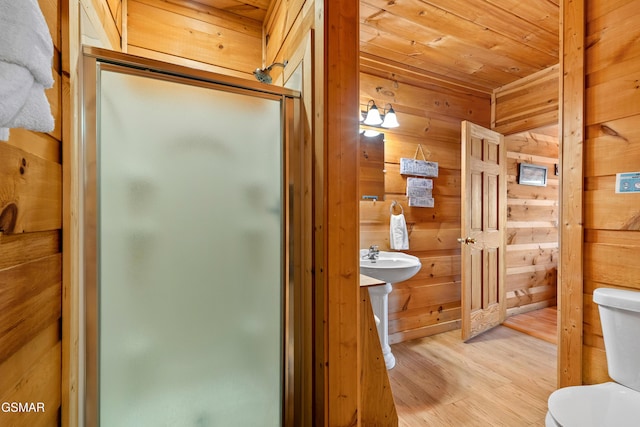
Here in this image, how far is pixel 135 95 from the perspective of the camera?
108 centimetres

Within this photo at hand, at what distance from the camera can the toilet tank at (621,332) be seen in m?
1.22

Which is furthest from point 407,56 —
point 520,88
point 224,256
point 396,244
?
point 224,256

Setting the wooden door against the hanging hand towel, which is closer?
the hanging hand towel

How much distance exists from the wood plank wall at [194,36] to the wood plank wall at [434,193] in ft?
3.31

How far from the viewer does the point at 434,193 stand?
2.86 m

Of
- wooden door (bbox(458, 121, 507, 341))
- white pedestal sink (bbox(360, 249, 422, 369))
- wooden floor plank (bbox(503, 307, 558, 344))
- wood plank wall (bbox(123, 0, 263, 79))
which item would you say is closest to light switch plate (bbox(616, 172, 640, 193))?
white pedestal sink (bbox(360, 249, 422, 369))

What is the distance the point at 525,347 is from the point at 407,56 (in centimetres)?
286

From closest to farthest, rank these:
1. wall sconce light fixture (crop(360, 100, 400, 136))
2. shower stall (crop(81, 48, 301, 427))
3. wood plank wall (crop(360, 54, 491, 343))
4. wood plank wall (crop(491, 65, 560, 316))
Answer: shower stall (crop(81, 48, 301, 427)) → wall sconce light fixture (crop(360, 100, 400, 136)) → wood plank wall (crop(360, 54, 491, 343)) → wood plank wall (crop(491, 65, 560, 316))

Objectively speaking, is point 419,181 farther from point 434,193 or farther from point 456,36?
point 456,36

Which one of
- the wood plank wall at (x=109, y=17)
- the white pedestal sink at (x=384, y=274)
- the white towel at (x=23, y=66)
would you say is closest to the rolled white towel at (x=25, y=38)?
the white towel at (x=23, y=66)

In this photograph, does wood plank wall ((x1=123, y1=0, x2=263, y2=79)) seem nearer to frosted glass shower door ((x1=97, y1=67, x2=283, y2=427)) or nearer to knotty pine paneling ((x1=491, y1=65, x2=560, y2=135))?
frosted glass shower door ((x1=97, y1=67, x2=283, y2=427))

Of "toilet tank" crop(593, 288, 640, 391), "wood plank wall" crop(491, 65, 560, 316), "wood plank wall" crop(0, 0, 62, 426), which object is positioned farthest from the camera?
"wood plank wall" crop(491, 65, 560, 316)

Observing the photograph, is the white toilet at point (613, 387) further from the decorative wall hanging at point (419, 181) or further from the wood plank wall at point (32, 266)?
the wood plank wall at point (32, 266)

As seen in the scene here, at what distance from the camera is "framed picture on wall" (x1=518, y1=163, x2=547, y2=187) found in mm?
3393
